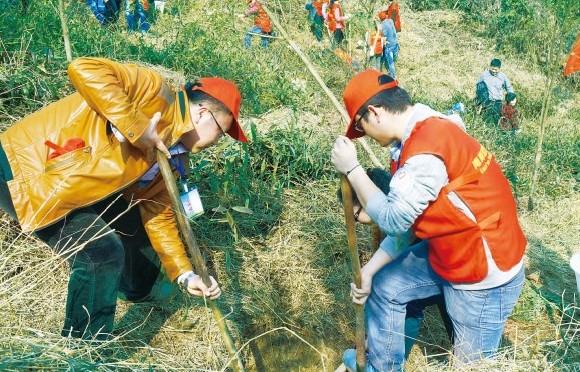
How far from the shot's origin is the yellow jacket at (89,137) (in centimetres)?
215

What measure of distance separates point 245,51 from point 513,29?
6202 mm

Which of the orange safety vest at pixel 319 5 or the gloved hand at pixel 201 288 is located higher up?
the gloved hand at pixel 201 288

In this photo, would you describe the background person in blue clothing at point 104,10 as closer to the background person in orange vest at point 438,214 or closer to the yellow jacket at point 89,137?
the yellow jacket at point 89,137

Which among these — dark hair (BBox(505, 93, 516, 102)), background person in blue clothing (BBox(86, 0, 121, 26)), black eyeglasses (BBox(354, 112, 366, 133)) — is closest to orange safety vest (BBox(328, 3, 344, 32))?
dark hair (BBox(505, 93, 516, 102))

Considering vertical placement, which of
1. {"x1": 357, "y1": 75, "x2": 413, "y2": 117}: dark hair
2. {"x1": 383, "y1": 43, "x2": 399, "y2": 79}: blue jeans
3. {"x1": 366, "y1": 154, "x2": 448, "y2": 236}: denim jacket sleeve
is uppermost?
{"x1": 357, "y1": 75, "x2": 413, "y2": 117}: dark hair

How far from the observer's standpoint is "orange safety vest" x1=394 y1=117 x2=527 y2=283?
2010mm

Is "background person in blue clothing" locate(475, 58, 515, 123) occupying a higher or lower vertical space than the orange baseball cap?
lower

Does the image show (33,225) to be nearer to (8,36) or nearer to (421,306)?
(421,306)

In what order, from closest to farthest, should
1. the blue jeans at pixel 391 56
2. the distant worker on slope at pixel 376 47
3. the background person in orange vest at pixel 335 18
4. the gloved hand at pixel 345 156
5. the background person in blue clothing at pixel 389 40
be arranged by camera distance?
the gloved hand at pixel 345 156 < the distant worker on slope at pixel 376 47 < the background person in orange vest at pixel 335 18 < the background person in blue clothing at pixel 389 40 < the blue jeans at pixel 391 56

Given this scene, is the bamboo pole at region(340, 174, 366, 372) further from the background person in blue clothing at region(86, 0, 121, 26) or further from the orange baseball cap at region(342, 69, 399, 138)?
the background person in blue clothing at region(86, 0, 121, 26)

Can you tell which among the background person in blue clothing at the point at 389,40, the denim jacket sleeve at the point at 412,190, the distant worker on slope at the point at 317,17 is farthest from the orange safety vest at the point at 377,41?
the denim jacket sleeve at the point at 412,190

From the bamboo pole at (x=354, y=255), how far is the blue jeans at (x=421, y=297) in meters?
0.05

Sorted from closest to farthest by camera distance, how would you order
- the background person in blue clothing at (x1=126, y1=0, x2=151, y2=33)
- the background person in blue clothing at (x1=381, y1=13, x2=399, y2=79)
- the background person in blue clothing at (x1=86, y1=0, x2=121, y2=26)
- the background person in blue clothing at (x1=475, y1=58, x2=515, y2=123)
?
the background person in blue clothing at (x1=475, y1=58, x2=515, y2=123) → the background person in blue clothing at (x1=86, y1=0, x2=121, y2=26) → the background person in blue clothing at (x1=126, y1=0, x2=151, y2=33) → the background person in blue clothing at (x1=381, y1=13, x2=399, y2=79)

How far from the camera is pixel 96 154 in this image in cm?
226
